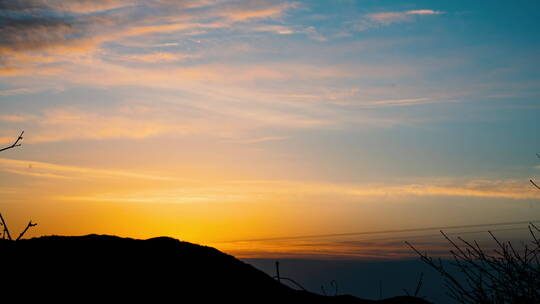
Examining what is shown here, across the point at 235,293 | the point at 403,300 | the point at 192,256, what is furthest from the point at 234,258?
the point at 403,300

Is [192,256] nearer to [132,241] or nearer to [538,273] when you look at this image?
[132,241]

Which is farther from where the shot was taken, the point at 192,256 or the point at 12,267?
the point at 192,256

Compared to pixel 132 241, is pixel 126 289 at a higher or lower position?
lower

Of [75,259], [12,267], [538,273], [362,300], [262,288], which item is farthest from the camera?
[362,300]

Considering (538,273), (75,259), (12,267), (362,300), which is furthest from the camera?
(362,300)

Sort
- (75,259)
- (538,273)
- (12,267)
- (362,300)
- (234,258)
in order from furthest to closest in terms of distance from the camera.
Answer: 1. (362,300)
2. (234,258)
3. (75,259)
4. (12,267)
5. (538,273)

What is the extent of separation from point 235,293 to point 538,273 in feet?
14.6

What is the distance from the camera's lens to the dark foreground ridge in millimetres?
7789

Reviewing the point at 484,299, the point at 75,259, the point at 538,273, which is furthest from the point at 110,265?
the point at 538,273

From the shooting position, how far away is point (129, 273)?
340 inches

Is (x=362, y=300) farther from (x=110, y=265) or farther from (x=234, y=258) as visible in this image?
(x=110, y=265)

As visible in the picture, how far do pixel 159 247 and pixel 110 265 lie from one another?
1390 millimetres

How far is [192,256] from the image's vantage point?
392 inches

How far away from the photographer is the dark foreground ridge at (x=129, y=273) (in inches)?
307
